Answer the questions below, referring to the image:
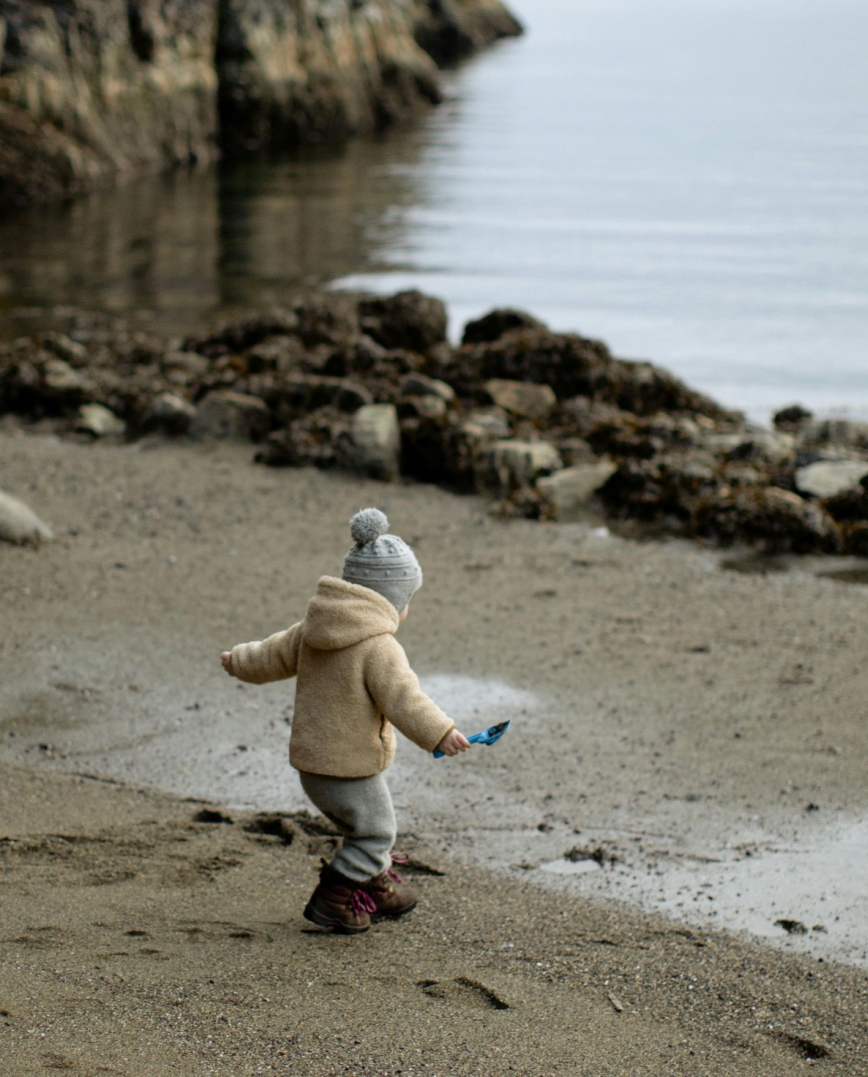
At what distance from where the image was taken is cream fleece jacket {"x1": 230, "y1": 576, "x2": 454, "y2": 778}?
165 inches

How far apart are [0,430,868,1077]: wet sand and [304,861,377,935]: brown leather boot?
0.07 m

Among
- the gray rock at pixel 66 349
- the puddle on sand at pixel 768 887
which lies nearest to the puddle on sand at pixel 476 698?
the puddle on sand at pixel 768 887

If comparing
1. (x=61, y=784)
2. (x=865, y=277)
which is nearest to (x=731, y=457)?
(x=61, y=784)

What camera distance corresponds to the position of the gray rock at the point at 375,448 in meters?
10.8

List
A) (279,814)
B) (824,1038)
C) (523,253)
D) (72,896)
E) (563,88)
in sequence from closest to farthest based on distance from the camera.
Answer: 1. (824,1038)
2. (72,896)
3. (279,814)
4. (523,253)
5. (563,88)

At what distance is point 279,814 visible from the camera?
557cm

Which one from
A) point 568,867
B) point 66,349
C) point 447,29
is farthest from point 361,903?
point 447,29

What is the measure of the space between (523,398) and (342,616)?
28.9 ft

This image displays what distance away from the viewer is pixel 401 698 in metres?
4.16

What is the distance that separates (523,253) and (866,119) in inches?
1259

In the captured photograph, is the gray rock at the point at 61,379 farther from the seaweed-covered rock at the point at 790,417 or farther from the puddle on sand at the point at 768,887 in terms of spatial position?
the puddle on sand at the point at 768,887

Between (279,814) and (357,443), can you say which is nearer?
(279,814)

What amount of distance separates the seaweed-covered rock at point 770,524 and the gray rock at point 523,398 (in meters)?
3.21

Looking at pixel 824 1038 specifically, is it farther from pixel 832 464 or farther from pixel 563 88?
pixel 563 88
